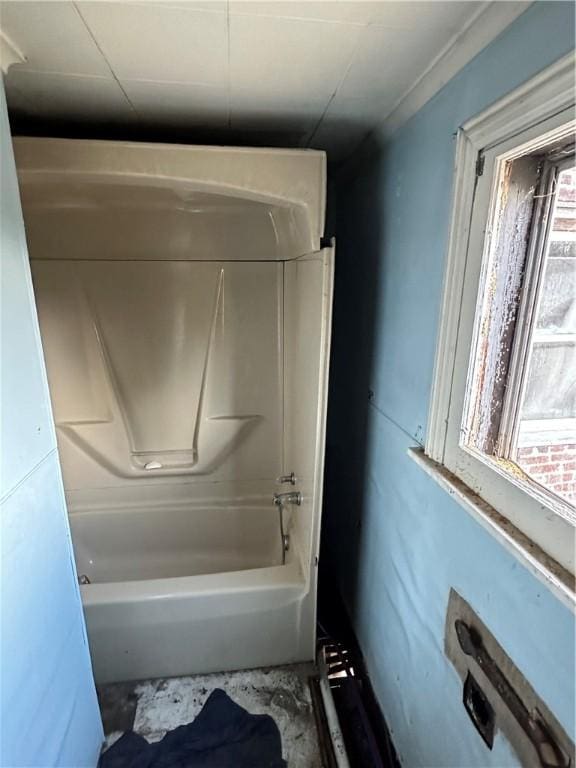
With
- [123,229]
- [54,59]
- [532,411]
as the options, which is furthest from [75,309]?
[532,411]

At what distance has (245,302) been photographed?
6.89 ft

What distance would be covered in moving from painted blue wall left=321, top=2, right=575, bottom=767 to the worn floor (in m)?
0.31

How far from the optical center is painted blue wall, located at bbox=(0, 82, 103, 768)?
2.98 ft

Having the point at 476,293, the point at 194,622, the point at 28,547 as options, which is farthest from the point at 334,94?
the point at 194,622

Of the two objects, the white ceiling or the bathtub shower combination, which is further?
the bathtub shower combination

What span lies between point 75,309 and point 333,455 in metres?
1.47

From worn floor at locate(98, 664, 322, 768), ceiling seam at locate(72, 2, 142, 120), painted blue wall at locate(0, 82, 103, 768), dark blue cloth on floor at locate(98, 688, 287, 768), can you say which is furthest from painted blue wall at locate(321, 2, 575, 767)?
painted blue wall at locate(0, 82, 103, 768)

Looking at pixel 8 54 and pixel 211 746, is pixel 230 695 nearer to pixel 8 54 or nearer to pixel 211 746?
pixel 211 746

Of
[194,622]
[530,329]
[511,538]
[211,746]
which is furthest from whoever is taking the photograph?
[194,622]

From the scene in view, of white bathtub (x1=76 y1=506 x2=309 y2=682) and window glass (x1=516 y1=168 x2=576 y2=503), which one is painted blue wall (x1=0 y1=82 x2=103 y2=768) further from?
window glass (x1=516 y1=168 x2=576 y2=503)

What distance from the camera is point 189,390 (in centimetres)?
220

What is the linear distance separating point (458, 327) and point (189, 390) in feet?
4.94

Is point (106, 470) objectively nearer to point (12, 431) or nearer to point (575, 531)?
point (12, 431)

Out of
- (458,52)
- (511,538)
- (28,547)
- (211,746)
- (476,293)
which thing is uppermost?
(458,52)
